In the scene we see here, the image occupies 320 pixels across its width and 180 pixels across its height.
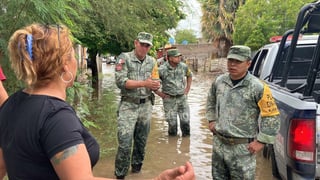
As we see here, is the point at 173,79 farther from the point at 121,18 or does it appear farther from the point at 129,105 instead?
the point at 129,105

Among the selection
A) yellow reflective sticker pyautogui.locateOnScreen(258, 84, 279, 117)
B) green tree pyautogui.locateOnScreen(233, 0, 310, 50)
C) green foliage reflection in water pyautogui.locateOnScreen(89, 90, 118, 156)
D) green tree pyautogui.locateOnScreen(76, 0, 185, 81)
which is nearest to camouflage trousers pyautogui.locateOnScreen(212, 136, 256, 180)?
yellow reflective sticker pyautogui.locateOnScreen(258, 84, 279, 117)

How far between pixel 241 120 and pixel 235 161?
359 millimetres

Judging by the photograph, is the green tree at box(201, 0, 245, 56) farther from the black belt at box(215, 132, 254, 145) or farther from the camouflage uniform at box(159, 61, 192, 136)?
the black belt at box(215, 132, 254, 145)

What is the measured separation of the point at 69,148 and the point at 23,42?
18.8 inches

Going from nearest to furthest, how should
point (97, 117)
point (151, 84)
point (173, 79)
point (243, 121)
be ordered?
point (243, 121) < point (151, 84) < point (173, 79) < point (97, 117)

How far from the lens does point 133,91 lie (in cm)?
476

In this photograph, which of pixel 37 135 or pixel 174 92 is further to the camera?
pixel 174 92

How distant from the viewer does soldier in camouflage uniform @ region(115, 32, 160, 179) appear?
462 centimetres

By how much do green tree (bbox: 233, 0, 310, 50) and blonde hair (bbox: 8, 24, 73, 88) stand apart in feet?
60.1

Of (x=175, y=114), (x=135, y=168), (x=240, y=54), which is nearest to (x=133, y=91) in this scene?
(x=135, y=168)

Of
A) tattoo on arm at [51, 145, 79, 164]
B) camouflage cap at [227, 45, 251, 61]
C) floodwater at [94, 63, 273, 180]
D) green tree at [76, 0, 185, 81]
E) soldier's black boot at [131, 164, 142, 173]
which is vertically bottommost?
floodwater at [94, 63, 273, 180]

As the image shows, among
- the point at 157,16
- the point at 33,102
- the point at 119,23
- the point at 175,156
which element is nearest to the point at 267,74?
the point at 175,156

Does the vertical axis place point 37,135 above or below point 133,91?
above

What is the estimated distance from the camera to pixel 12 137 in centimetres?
158
